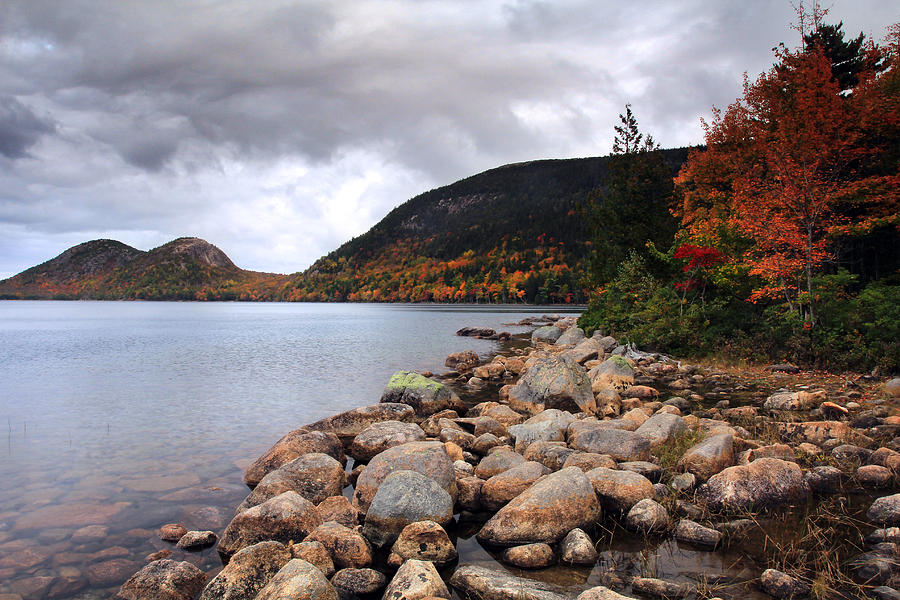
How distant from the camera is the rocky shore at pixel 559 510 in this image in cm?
519

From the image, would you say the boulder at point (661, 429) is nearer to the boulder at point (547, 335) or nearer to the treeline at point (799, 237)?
the treeline at point (799, 237)

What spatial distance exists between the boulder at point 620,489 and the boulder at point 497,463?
5.02 feet

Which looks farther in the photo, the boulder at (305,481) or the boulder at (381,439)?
the boulder at (381,439)

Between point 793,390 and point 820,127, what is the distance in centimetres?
1187

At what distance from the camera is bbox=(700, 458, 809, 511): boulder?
6770 millimetres

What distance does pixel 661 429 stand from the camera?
30.3 feet

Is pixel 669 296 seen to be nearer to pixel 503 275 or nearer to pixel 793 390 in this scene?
pixel 793 390

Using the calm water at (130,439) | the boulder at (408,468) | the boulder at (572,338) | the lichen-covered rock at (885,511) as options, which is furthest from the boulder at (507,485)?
the boulder at (572,338)

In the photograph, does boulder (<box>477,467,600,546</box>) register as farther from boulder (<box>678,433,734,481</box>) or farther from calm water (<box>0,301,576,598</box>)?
calm water (<box>0,301,576,598</box>)

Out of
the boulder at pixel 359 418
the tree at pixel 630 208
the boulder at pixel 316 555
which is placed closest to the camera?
the boulder at pixel 316 555

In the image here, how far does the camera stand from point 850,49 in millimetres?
27016

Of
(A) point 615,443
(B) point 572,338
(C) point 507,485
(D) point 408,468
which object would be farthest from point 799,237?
(D) point 408,468

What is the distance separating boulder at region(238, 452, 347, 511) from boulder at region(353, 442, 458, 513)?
0.54 meters

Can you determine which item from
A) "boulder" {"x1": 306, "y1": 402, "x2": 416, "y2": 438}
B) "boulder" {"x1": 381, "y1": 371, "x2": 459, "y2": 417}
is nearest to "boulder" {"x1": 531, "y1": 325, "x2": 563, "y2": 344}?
"boulder" {"x1": 381, "y1": 371, "x2": 459, "y2": 417}
